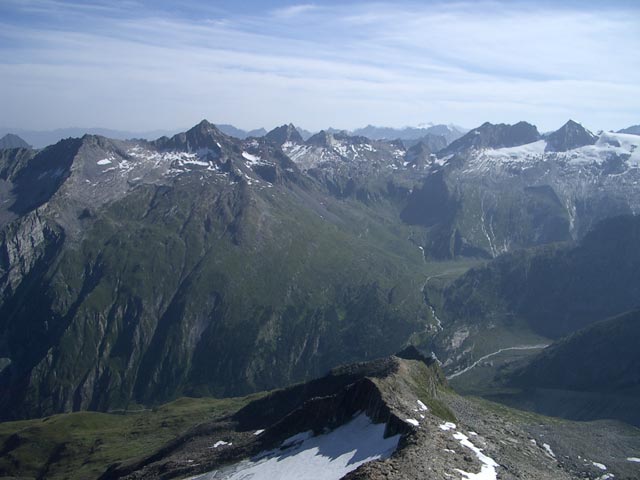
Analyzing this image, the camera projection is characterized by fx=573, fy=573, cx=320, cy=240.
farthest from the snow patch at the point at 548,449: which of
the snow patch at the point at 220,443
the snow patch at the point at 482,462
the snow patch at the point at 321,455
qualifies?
the snow patch at the point at 220,443

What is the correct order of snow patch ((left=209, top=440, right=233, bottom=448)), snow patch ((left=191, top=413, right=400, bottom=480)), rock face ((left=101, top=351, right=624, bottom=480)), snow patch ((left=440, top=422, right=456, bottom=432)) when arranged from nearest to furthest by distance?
rock face ((left=101, top=351, right=624, bottom=480)), snow patch ((left=191, top=413, right=400, bottom=480)), snow patch ((left=440, top=422, right=456, bottom=432)), snow patch ((left=209, top=440, right=233, bottom=448))

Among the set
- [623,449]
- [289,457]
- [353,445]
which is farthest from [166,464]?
[623,449]

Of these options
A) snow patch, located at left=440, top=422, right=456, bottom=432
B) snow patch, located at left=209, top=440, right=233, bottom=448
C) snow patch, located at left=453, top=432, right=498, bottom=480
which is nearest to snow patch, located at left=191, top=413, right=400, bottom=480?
snow patch, located at left=440, top=422, right=456, bottom=432

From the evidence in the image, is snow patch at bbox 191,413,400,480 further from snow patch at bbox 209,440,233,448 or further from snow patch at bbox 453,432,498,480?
snow patch at bbox 209,440,233,448

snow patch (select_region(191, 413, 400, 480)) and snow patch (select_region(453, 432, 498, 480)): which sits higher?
snow patch (select_region(453, 432, 498, 480))

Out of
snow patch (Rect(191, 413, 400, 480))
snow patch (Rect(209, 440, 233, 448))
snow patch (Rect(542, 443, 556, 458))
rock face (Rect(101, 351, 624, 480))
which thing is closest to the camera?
rock face (Rect(101, 351, 624, 480))

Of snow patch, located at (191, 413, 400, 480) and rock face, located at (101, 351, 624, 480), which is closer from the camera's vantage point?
rock face, located at (101, 351, 624, 480)

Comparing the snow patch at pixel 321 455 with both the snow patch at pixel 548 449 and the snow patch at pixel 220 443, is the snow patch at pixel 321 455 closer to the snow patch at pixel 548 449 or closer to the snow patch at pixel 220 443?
the snow patch at pixel 220 443

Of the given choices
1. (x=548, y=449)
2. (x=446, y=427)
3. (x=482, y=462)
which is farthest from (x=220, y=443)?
(x=548, y=449)
